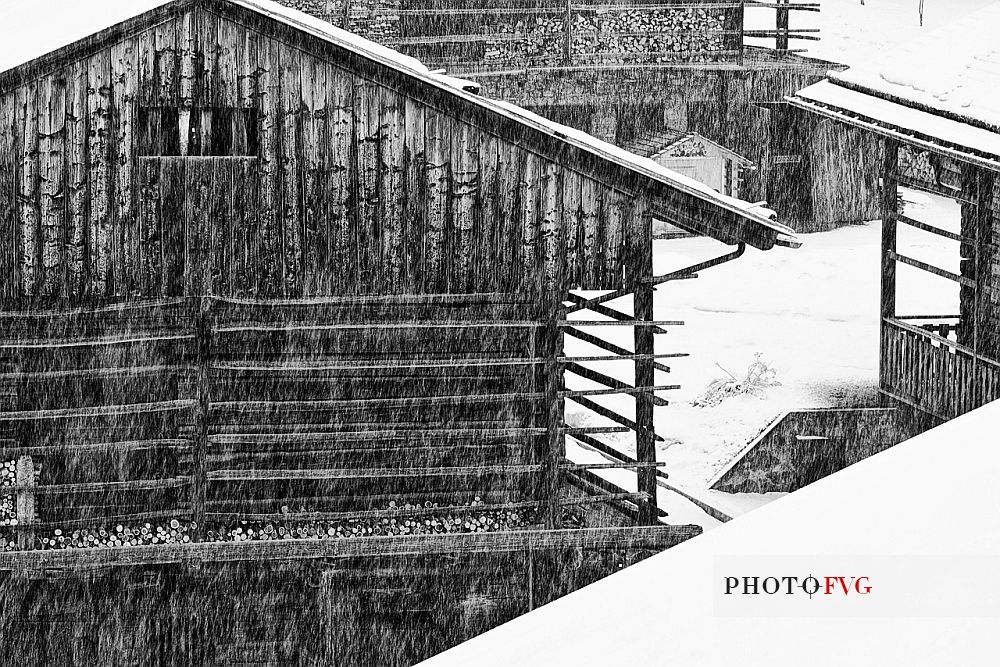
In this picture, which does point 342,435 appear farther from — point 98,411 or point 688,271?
point 688,271

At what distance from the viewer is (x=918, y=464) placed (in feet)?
35.2

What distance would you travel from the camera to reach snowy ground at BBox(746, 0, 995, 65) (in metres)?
49.6

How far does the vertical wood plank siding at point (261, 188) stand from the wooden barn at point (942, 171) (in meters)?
5.37

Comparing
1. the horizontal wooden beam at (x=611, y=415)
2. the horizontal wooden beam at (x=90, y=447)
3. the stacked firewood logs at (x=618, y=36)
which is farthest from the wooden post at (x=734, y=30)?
the horizontal wooden beam at (x=90, y=447)

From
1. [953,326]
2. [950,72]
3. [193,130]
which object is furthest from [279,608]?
[950,72]

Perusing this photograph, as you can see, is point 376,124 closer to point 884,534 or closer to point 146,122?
point 146,122

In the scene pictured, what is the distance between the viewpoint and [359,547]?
1474cm

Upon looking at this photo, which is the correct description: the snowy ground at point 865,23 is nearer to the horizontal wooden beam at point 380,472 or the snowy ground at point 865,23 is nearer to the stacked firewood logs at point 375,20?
the stacked firewood logs at point 375,20

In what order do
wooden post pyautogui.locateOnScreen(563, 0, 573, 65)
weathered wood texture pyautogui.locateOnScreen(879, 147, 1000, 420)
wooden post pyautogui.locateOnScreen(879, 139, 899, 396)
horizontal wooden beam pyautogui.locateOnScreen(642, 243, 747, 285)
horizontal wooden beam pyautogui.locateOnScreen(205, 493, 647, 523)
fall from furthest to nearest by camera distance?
wooden post pyautogui.locateOnScreen(563, 0, 573, 65) < wooden post pyautogui.locateOnScreen(879, 139, 899, 396) < weathered wood texture pyautogui.locateOnScreen(879, 147, 1000, 420) < horizontal wooden beam pyautogui.locateOnScreen(205, 493, 647, 523) < horizontal wooden beam pyautogui.locateOnScreen(642, 243, 747, 285)

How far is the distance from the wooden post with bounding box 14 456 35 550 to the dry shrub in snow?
453 inches

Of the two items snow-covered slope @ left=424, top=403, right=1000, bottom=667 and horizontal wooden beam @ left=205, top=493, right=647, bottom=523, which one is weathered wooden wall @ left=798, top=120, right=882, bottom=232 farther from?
snow-covered slope @ left=424, top=403, right=1000, bottom=667

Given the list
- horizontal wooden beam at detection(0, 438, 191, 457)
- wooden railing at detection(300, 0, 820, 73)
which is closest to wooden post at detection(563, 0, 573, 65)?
wooden railing at detection(300, 0, 820, 73)

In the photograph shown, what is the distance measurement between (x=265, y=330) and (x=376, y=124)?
2222 mm

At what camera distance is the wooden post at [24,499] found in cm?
1473
